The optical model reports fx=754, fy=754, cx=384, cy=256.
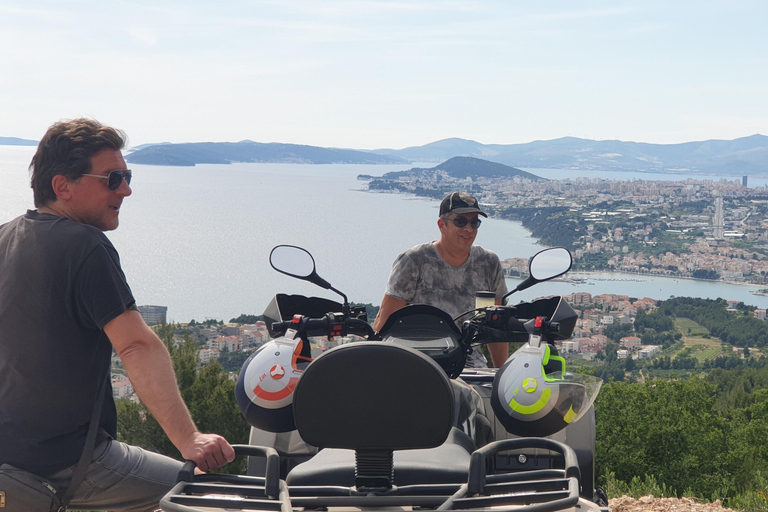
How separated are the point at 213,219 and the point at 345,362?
347 ft

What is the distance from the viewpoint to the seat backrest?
1.94 meters

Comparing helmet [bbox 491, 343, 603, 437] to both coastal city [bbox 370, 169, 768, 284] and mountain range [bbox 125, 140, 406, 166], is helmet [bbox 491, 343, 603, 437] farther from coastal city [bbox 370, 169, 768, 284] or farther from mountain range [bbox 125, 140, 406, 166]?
mountain range [bbox 125, 140, 406, 166]

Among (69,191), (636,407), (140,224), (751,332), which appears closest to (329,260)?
(751,332)

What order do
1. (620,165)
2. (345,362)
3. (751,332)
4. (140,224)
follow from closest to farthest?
(345,362) → (751,332) → (140,224) → (620,165)

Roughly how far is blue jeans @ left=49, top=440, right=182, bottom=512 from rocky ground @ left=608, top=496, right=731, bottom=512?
307 cm

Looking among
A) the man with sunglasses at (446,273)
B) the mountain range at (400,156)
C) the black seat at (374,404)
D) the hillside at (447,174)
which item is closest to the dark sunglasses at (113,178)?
the black seat at (374,404)

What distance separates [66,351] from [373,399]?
1.26 m

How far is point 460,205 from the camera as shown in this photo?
15.6 feet

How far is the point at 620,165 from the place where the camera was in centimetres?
19425

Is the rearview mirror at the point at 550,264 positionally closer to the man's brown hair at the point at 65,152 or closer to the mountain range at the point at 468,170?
the man's brown hair at the point at 65,152

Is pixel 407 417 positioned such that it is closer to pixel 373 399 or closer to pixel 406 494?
pixel 373 399

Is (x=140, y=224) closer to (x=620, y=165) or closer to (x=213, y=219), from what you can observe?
(x=213, y=219)

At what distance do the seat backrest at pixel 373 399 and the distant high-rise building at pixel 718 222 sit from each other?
10344 centimetres

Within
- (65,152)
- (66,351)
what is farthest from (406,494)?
(65,152)
